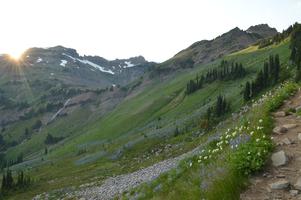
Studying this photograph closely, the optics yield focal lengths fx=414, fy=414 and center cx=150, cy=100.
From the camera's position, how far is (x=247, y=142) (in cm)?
1405

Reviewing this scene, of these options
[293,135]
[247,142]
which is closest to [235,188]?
[247,142]

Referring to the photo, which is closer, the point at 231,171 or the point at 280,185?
the point at 280,185

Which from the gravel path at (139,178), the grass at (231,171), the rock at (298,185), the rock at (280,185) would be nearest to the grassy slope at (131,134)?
the gravel path at (139,178)

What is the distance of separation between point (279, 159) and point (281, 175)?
32.6 inches

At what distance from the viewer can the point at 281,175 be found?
12.0 metres

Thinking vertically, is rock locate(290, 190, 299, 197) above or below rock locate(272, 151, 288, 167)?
below

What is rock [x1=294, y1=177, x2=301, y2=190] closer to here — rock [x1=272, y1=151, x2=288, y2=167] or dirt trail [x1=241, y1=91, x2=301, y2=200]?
A: dirt trail [x1=241, y1=91, x2=301, y2=200]

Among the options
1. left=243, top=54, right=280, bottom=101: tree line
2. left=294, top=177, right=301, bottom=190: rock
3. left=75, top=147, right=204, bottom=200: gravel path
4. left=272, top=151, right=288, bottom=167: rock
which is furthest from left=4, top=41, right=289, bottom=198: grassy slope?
left=294, top=177, right=301, bottom=190: rock

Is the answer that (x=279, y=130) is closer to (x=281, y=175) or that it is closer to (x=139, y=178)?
(x=281, y=175)

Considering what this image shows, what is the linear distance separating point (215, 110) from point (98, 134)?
100986 millimetres

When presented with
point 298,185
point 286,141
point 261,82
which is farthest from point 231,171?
point 261,82

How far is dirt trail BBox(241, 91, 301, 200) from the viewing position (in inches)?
440

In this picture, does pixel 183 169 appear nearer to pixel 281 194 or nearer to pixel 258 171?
pixel 258 171

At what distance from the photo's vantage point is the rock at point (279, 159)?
12.6 m
